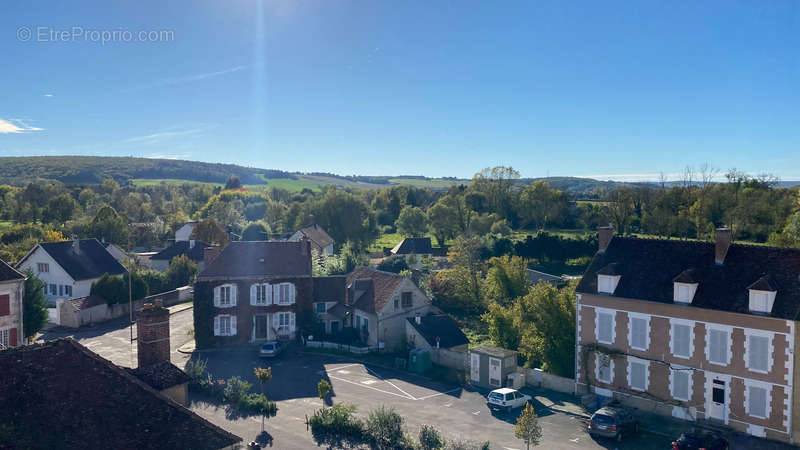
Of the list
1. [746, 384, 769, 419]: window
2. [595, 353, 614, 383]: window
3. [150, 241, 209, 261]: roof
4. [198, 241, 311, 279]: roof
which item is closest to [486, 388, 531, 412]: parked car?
[595, 353, 614, 383]: window

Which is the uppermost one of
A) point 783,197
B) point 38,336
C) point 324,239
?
point 783,197

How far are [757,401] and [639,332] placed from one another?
19.1 ft

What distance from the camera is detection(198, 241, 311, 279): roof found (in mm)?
43812

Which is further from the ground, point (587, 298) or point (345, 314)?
point (587, 298)

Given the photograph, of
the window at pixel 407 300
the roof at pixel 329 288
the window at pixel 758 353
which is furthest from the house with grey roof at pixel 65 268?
the window at pixel 758 353

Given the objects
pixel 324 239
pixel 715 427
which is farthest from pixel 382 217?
pixel 715 427

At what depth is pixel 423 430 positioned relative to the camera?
940 inches

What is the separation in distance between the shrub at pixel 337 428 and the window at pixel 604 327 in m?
13.9

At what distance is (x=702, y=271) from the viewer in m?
28.9

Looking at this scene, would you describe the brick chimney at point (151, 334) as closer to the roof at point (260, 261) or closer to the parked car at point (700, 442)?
the parked car at point (700, 442)

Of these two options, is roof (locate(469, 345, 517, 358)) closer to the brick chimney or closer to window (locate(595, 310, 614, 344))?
window (locate(595, 310, 614, 344))

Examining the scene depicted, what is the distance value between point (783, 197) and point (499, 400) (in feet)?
228

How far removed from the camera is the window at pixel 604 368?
30.5m

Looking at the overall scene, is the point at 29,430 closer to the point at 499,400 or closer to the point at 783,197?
the point at 499,400
